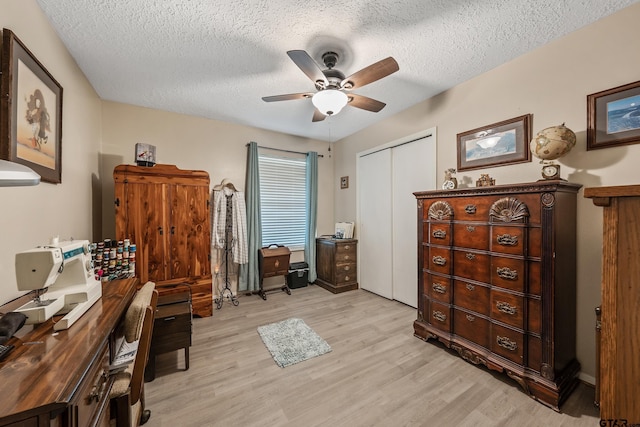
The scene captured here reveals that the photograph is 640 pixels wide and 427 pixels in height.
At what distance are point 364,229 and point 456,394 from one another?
8.17 feet

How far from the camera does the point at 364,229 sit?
3.99 meters

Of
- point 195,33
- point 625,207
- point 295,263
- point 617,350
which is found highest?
point 195,33

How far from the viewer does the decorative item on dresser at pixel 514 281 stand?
164cm

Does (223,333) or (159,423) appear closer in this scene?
(159,423)

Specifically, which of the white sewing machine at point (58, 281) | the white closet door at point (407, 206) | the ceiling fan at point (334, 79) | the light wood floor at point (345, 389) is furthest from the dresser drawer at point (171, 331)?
the white closet door at point (407, 206)

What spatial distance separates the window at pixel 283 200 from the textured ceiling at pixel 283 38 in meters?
1.45

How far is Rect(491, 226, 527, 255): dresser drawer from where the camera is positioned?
5.74 feet

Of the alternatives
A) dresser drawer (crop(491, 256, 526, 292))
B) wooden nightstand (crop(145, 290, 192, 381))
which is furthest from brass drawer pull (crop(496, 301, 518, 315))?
wooden nightstand (crop(145, 290, 192, 381))

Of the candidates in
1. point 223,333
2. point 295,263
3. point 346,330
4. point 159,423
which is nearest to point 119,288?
point 159,423

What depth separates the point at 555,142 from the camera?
1753 millimetres

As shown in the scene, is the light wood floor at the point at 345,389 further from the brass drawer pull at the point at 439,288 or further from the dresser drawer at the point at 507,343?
the brass drawer pull at the point at 439,288

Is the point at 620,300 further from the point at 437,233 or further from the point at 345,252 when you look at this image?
the point at 345,252

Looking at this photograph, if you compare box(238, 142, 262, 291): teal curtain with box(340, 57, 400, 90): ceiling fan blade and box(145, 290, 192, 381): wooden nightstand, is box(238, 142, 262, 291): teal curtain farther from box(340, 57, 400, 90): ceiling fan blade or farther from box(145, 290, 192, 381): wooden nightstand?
box(340, 57, 400, 90): ceiling fan blade

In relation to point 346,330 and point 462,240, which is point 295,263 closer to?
point 346,330
